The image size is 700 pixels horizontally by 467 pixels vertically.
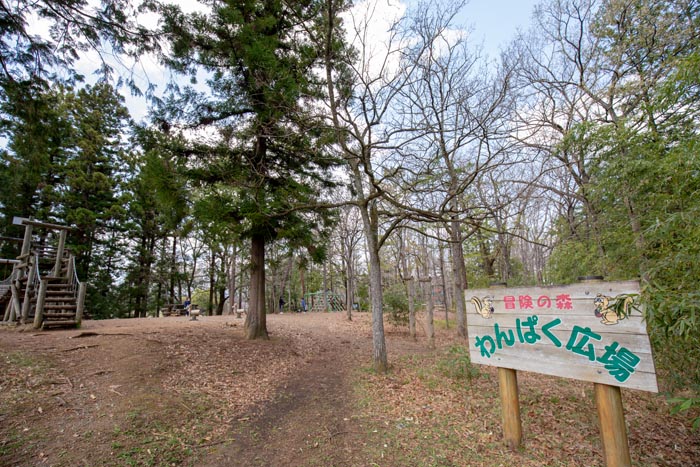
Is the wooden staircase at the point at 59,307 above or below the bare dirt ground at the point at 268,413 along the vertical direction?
above

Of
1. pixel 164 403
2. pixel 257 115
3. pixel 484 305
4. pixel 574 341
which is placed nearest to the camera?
pixel 574 341

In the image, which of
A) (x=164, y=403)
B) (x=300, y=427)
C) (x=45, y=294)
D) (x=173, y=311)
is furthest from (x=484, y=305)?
(x=173, y=311)

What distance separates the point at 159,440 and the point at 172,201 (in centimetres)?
507

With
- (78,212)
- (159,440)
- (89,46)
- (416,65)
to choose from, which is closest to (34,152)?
(89,46)

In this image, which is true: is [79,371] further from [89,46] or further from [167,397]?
[89,46]

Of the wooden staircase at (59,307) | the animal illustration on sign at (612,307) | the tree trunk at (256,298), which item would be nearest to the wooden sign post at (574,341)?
the animal illustration on sign at (612,307)

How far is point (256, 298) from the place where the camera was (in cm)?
782

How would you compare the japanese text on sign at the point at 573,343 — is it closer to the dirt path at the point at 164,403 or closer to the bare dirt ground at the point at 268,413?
the bare dirt ground at the point at 268,413

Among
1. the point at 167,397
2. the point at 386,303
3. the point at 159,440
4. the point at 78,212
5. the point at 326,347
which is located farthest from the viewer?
the point at 78,212

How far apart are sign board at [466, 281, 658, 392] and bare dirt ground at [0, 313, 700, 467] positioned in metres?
1.11

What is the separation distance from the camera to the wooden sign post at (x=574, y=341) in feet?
7.84

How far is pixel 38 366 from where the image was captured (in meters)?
4.43

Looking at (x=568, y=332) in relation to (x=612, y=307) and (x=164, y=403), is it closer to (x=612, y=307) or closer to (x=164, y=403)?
(x=612, y=307)

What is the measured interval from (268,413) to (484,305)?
11.4 ft
